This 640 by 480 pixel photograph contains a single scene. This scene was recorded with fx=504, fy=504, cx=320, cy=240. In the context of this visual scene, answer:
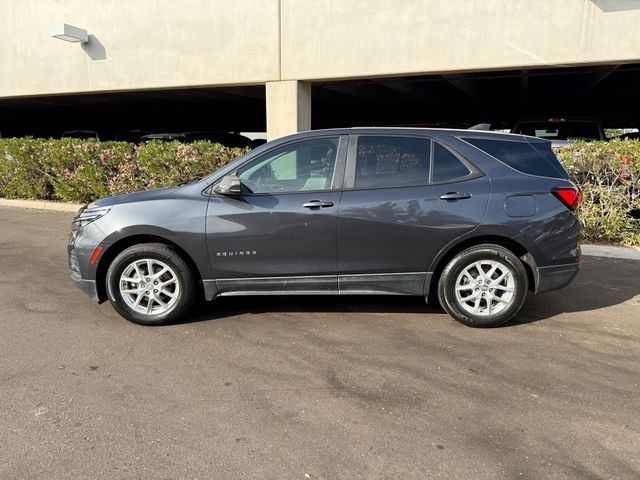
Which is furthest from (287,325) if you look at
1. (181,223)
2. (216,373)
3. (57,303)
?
(57,303)

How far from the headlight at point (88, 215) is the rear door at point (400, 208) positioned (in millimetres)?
2099

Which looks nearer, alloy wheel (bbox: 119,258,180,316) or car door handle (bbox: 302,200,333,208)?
car door handle (bbox: 302,200,333,208)

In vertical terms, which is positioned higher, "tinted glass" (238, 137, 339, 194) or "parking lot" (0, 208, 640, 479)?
"tinted glass" (238, 137, 339, 194)

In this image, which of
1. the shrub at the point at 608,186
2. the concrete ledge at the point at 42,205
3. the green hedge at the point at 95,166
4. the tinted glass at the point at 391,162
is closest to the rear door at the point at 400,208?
the tinted glass at the point at 391,162

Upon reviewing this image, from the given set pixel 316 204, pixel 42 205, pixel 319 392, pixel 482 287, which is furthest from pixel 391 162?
pixel 42 205

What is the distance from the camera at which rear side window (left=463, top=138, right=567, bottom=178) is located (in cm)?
442

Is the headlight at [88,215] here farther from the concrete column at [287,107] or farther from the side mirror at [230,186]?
the concrete column at [287,107]

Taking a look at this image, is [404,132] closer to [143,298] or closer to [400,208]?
[400,208]

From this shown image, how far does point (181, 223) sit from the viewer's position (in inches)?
169

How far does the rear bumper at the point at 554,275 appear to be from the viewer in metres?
4.35

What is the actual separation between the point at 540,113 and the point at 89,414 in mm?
23127

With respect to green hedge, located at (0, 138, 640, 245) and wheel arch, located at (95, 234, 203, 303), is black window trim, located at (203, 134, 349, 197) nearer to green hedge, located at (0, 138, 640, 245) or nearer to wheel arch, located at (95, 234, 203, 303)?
wheel arch, located at (95, 234, 203, 303)

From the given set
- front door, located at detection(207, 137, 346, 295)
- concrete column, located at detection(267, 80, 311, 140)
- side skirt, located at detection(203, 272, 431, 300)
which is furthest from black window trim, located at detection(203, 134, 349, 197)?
concrete column, located at detection(267, 80, 311, 140)

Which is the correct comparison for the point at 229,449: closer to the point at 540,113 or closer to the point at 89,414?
the point at 89,414
